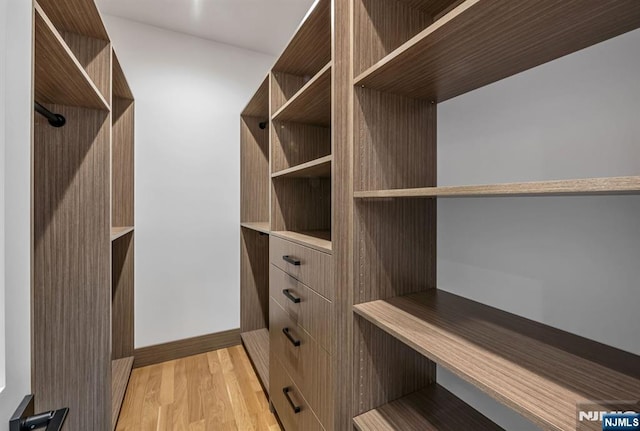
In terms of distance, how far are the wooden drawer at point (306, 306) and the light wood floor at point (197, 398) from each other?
72 centimetres

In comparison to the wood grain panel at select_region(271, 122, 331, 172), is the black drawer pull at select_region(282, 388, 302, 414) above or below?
below

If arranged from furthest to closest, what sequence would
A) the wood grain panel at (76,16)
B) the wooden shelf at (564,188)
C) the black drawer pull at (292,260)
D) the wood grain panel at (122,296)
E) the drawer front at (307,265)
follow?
the wood grain panel at (122,296) < the black drawer pull at (292,260) < the wood grain panel at (76,16) < the drawer front at (307,265) < the wooden shelf at (564,188)

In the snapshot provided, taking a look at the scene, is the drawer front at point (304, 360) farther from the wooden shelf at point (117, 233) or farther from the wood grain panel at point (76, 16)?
the wood grain panel at point (76, 16)

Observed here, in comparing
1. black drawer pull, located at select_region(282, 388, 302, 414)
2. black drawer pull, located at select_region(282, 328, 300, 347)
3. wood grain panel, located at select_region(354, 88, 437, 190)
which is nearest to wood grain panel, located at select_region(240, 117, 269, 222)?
black drawer pull, located at select_region(282, 328, 300, 347)

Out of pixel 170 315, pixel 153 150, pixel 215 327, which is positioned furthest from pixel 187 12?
pixel 215 327

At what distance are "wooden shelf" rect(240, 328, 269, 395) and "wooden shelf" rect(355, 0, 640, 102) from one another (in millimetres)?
1783

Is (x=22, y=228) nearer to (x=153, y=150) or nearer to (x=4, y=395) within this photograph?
(x=4, y=395)

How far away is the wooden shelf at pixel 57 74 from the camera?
79cm

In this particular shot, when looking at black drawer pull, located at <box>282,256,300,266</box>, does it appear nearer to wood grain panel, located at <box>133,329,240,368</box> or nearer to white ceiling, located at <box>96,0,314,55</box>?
wood grain panel, located at <box>133,329,240,368</box>

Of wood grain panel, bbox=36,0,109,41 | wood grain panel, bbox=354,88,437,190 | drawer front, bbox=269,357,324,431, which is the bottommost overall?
drawer front, bbox=269,357,324,431

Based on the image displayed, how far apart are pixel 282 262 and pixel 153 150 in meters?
1.44

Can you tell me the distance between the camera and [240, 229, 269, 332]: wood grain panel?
2.45 m

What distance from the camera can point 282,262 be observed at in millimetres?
1470

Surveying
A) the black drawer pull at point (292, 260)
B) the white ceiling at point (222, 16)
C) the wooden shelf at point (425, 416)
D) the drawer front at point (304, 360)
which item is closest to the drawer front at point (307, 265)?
the black drawer pull at point (292, 260)
